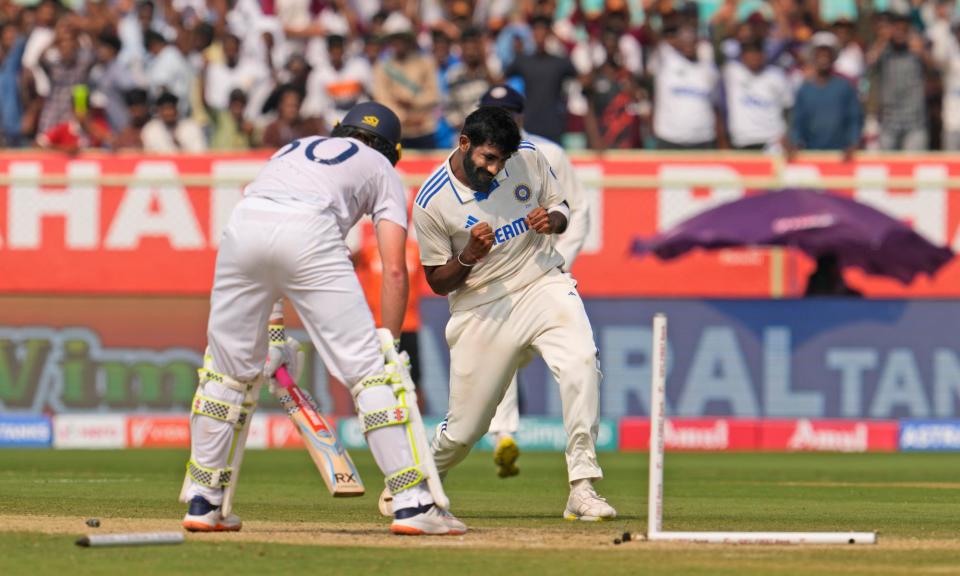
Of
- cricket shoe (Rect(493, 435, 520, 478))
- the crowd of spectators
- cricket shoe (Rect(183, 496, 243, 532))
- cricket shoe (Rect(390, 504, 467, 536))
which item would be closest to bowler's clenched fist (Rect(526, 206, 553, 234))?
cricket shoe (Rect(390, 504, 467, 536))

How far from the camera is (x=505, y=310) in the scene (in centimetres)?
1070

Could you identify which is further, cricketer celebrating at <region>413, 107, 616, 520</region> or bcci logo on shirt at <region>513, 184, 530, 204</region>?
bcci logo on shirt at <region>513, 184, 530, 204</region>

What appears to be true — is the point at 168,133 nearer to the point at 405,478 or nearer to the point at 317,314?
the point at 317,314

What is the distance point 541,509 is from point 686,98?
11171 millimetres

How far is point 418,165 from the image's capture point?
21.2 metres

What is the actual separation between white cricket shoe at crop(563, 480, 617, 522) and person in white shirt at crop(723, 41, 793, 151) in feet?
39.8

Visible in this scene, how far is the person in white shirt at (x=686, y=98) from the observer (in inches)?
866

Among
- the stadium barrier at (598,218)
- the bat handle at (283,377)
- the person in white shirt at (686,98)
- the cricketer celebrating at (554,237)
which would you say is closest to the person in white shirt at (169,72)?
the stadium barrier at (598,218)

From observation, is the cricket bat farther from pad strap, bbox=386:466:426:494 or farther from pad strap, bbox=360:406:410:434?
pad strap, bbox=360:406:410:434

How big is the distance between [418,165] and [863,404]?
209 inches

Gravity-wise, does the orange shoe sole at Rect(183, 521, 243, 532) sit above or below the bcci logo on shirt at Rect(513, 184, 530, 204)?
below

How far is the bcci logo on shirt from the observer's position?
10.6 m

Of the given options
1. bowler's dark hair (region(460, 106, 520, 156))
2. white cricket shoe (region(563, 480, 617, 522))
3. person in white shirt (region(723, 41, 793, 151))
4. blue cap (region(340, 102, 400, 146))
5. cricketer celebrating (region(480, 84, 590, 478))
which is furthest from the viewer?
person in white shirt (region(723, 41, 793, 151))

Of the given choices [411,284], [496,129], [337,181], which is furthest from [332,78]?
[337,181]
